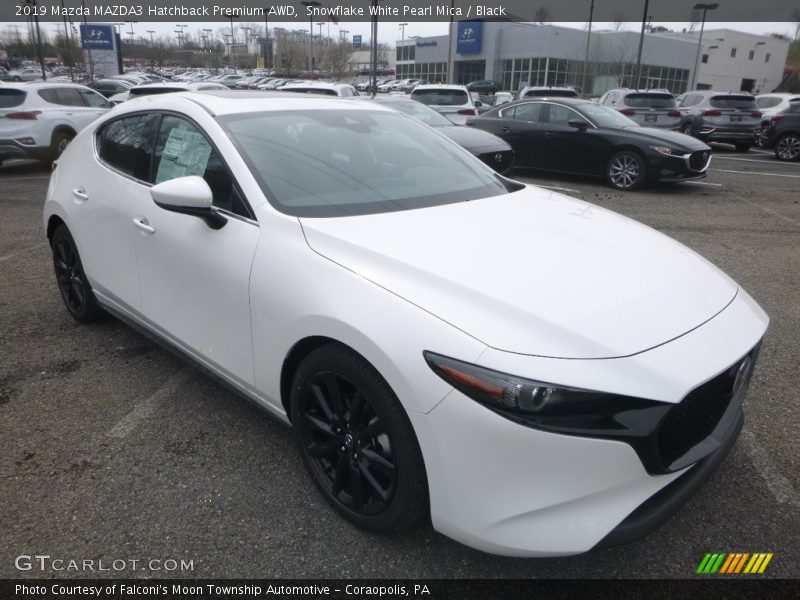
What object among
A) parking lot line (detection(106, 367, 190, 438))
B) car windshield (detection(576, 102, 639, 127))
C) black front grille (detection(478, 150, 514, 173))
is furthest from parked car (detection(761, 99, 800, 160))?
parking lot line (detection(106, 367, 190, 438))

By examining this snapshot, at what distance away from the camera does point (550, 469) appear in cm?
172

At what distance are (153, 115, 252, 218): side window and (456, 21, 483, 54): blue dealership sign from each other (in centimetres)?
6257

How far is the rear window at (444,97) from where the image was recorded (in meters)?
13.7

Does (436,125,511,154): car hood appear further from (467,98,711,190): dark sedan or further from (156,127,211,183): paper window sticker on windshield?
(156,127,211,183): paper window sticker on windshield

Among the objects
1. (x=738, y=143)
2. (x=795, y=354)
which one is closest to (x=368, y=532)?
(x=795, y=354)

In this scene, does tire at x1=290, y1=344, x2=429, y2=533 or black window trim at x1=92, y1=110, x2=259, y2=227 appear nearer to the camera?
tire at x1=290, y1=344, x2=429, y2=533

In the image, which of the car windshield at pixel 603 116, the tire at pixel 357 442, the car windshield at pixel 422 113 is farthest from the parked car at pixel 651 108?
the tire at pixel 357 442

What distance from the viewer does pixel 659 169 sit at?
392 inches

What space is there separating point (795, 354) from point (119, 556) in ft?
13.2

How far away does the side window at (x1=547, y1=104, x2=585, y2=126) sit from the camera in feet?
36.2

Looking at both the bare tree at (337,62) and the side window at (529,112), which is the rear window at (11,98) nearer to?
the side window at (529,112)

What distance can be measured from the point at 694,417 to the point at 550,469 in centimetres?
55

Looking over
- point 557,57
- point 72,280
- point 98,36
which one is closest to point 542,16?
point 557,57

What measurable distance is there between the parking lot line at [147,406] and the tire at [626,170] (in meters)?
8.84
